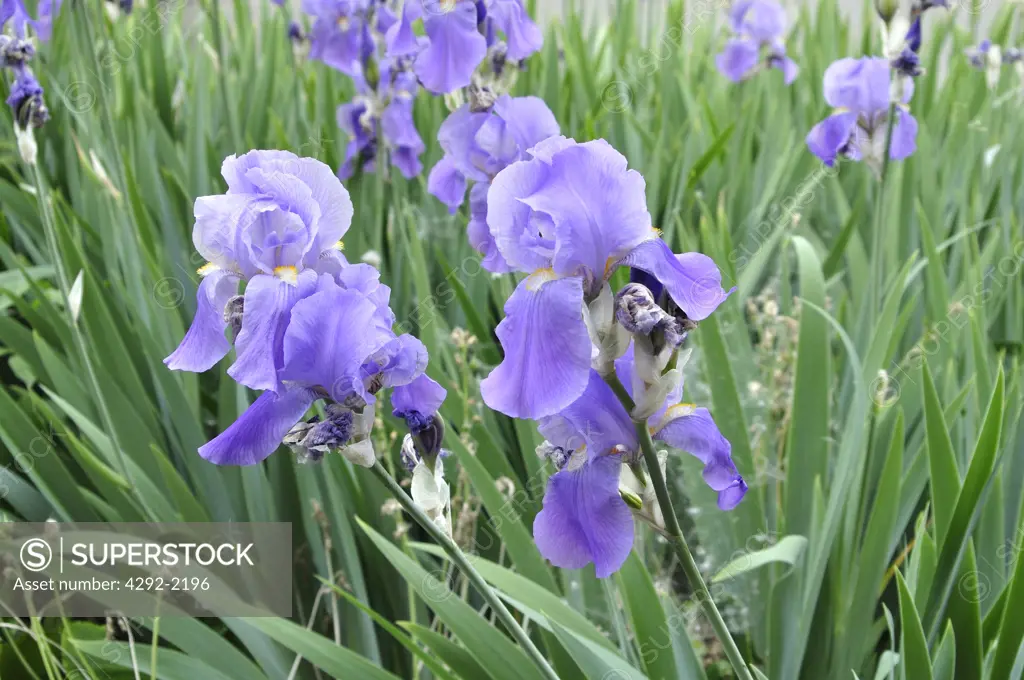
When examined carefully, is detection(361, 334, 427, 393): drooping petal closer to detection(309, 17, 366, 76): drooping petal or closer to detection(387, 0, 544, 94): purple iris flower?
detection(387, 0, 544, 94): purple iris flower

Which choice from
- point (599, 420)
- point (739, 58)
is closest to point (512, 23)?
point (599, 420)

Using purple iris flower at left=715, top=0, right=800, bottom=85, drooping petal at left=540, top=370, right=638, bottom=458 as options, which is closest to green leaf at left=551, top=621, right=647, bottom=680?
drooping petal at left=540, top=370, right=638, bottom=458

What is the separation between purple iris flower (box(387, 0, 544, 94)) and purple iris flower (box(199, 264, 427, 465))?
2.46 ft

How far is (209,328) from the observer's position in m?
0.71

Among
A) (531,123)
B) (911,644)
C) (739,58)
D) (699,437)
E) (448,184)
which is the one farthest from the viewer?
(739,58)

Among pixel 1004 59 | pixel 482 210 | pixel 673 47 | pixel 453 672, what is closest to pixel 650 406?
pixel 453 672

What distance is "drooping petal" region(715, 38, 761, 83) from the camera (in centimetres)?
298

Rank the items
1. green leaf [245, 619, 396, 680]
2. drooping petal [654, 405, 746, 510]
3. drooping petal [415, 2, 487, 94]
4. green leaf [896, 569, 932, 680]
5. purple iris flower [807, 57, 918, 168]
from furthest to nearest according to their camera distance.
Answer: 1. purple iris flower [807, 57, 918, 168]
2. drooping petal [415, 2, 487, 94]
3. green leaf [245, 619, 396, 680]
4. green leaf [896, 569, 932, 680]
5. drooping petal [654, 405, 746, 510]

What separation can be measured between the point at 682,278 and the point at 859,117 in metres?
1.31

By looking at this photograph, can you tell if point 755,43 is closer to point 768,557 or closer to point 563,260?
point 768,557

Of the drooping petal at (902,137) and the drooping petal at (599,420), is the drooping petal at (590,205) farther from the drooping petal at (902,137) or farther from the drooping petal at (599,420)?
the drooping petal at (902,137)

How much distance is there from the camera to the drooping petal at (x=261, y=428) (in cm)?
62

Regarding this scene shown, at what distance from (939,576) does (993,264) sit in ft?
3.68

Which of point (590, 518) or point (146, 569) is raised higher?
point (590, 518)
